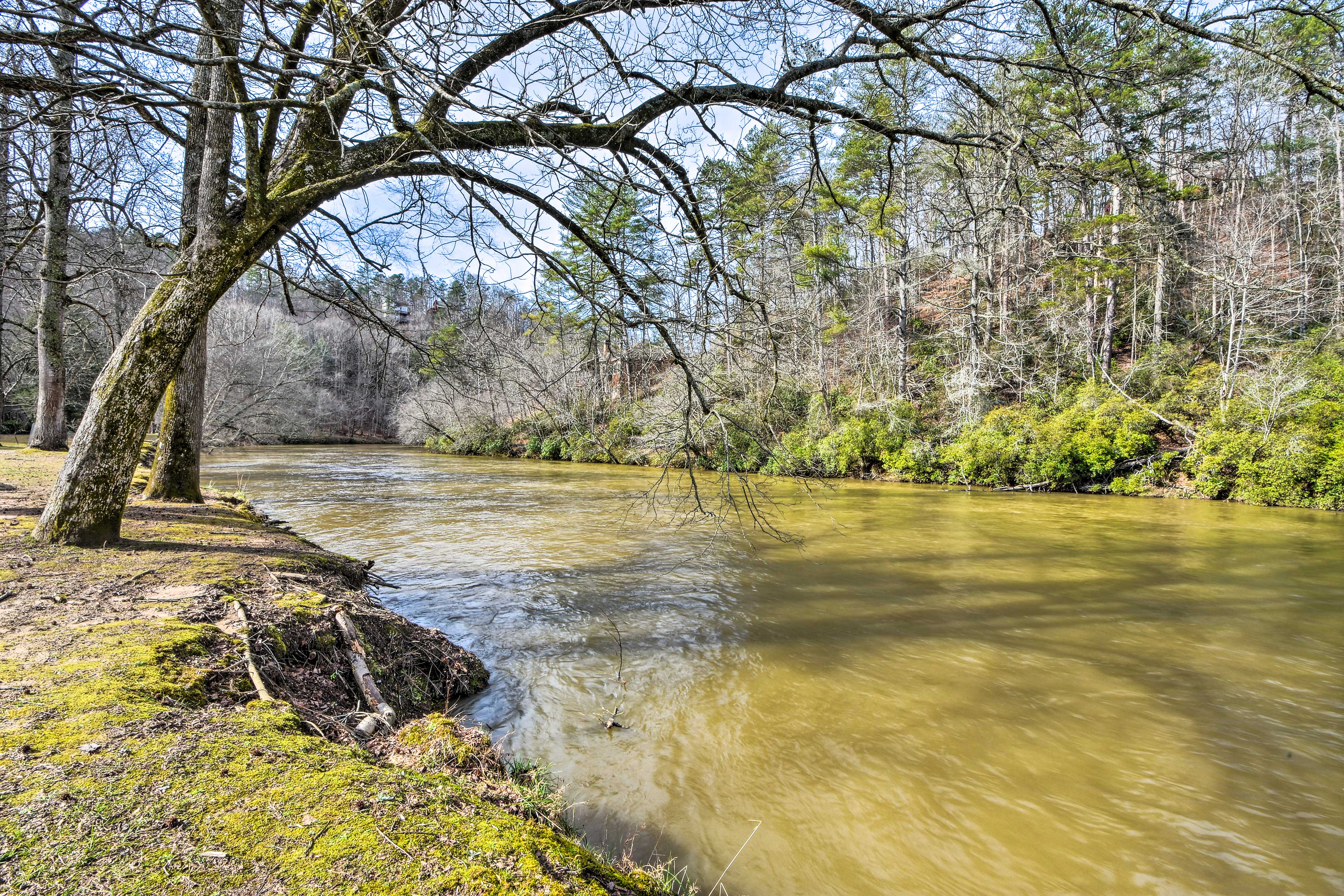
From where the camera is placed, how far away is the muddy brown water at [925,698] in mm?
2930

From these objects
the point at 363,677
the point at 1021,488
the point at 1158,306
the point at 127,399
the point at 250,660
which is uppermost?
the point at 1158,306

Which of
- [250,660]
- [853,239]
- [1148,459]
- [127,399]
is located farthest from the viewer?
[1148,459]

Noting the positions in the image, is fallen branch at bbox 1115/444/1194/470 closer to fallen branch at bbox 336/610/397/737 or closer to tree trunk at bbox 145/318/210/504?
fallen branch at bbox 336/610/397/737

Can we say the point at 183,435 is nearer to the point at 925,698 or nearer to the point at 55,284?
the point at 55,284

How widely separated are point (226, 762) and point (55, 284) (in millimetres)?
10142

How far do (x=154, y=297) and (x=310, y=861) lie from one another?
473 centimetres

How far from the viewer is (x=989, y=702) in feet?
14.6

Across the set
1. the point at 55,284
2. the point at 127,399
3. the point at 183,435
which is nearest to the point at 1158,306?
the point at 127,399

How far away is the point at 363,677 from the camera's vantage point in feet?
10.6

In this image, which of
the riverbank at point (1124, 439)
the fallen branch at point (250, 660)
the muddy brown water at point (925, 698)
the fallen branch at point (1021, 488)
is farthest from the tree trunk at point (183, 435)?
the fallen branch at point (1021, 488)

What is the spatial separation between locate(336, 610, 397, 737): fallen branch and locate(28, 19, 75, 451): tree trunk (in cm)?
322

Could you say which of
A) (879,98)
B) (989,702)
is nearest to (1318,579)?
(989,702)

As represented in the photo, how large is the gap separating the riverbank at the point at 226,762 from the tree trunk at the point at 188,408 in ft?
10.4

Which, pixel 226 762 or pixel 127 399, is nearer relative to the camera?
pixel 226 762
